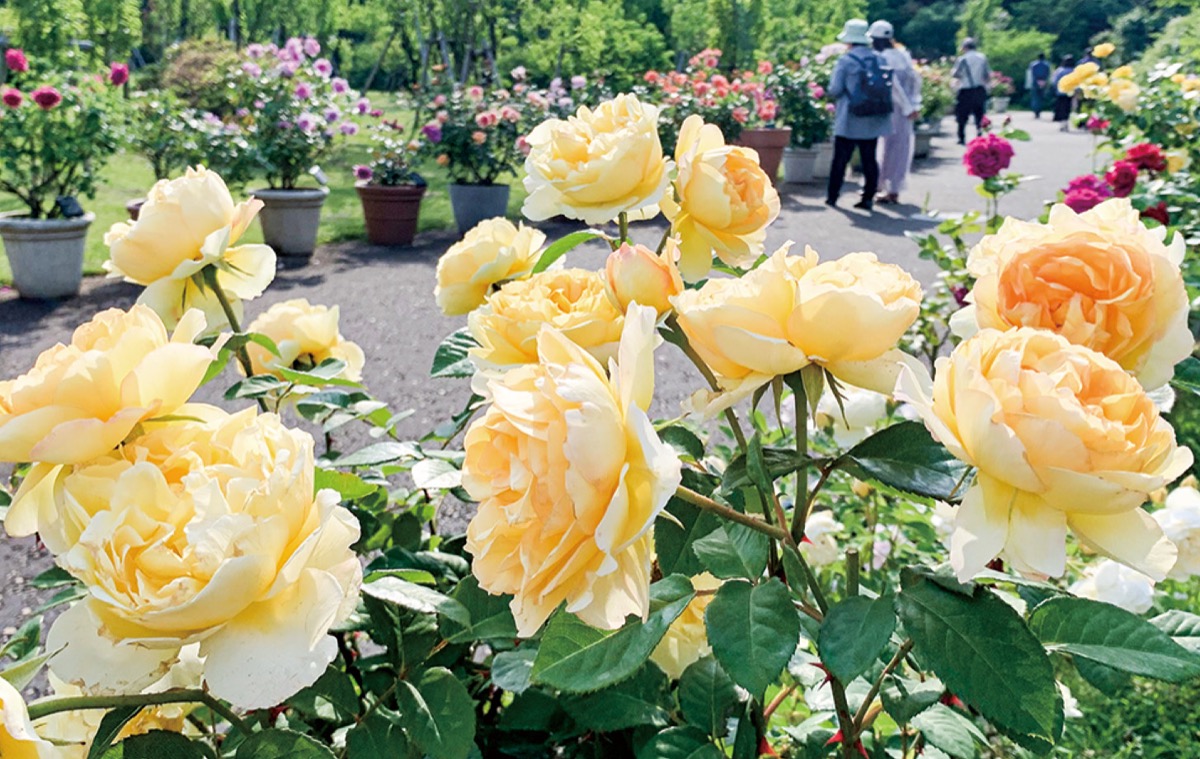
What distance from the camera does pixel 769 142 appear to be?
7457 millimetres

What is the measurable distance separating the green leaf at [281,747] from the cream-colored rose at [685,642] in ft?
1.01

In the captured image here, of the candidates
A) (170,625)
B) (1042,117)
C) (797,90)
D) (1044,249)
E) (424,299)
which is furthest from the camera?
(1042,117)

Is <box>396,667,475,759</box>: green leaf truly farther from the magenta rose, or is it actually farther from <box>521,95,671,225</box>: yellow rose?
the magenta rose

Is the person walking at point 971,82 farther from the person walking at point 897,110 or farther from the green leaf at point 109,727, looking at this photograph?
the green leaf at point 109,727

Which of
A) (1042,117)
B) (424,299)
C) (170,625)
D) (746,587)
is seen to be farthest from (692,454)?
(1042,117)

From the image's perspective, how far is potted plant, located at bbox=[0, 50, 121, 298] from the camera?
4340mm

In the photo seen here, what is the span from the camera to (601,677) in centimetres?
50

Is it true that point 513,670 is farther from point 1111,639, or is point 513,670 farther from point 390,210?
point 390,210

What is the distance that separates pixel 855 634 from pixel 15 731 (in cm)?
40

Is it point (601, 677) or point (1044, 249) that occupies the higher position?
point (1044, 249)

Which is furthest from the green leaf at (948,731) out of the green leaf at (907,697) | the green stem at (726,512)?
the green stem at (726,512)

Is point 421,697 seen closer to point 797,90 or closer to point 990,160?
point 990,160

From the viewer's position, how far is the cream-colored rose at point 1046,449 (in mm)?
419

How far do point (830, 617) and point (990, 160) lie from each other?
235cm
